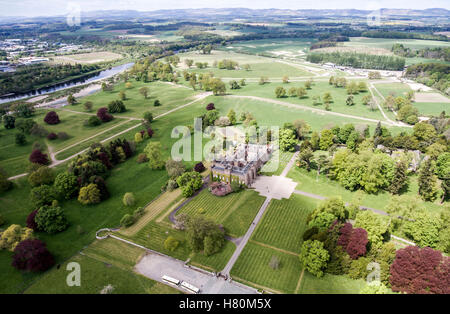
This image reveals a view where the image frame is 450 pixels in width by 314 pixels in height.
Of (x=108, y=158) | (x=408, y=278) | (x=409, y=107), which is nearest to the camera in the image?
(x=408, y=278)

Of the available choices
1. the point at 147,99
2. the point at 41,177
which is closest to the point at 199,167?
the point at 41,177

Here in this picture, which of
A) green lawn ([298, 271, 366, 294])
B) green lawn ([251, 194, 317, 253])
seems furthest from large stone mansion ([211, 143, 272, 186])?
green lawn ([298, 271, 366, 294])

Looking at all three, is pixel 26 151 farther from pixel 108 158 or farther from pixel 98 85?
pixel 98 85

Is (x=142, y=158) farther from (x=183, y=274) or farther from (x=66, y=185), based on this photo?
(x=183, y=274)

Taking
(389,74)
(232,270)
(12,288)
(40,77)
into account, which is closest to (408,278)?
(232,270)

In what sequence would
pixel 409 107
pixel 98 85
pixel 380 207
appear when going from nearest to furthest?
1. pixel 380 207
2. pixel 409 107
3. pixel 98 85

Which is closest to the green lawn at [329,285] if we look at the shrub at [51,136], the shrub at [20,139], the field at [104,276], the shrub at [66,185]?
the field at [104,276]
